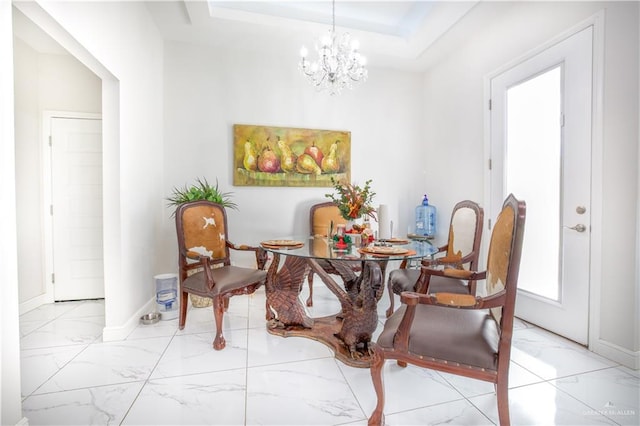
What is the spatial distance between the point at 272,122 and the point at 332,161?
2.88ft

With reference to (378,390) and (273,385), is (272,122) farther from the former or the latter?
(378,390)

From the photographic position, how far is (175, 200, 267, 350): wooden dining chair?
7.34 ft

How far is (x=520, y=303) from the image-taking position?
2.73 metres

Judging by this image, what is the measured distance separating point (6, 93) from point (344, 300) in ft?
6.74

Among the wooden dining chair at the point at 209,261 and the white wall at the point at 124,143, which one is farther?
the wooden dining chair at the point at 209,261

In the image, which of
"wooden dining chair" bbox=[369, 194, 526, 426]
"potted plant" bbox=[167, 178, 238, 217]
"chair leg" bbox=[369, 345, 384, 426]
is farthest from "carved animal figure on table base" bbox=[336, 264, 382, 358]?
"potted plant" bbox=[167, 178, 238, 217]

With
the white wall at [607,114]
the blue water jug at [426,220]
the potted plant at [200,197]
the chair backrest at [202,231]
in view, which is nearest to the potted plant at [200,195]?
the potted plant at [200,197]

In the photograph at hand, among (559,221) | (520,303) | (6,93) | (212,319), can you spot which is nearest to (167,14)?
(6,93)

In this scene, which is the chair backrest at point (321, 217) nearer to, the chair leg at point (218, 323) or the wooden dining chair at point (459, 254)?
the wooden dining chair at point (459, 254)

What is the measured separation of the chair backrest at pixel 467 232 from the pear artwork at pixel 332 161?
5.40 feet

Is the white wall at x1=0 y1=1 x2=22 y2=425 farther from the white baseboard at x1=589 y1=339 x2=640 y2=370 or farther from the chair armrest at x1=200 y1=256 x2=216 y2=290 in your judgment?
the white baseboard at x1=589 y1=339 x2=640 y2=370

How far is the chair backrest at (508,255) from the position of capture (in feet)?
4.09

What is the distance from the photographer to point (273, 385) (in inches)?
68.7

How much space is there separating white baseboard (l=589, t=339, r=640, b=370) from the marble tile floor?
0.15ft
